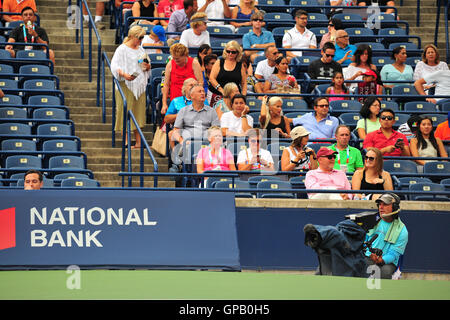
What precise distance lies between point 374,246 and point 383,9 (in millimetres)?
9740

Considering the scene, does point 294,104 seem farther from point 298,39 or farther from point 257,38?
point 298,39

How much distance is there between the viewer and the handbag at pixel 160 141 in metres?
15.8

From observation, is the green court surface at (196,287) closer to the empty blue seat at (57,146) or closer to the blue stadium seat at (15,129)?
the empty blue seat at (57,146)

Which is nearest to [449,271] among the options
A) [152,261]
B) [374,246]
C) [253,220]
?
[374,246]

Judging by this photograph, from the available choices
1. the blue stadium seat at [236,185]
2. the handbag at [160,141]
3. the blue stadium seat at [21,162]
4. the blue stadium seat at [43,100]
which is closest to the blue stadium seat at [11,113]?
the blue stadium seat at [43,100]

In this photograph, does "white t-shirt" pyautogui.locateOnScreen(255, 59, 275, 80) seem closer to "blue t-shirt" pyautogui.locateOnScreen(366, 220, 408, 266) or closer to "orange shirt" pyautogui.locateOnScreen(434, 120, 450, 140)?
"orange shirt" pyautogui.locateOnScreen(434, 120, 450, 140)

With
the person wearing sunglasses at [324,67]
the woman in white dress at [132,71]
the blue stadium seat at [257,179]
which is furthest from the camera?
the person wearing sunglasses at [324,67]

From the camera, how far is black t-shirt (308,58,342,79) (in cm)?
1717

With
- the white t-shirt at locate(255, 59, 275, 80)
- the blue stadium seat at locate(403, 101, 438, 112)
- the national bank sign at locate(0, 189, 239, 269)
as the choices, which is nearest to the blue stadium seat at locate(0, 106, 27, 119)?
the national bank sign at locate(0, 189, 239, 269)

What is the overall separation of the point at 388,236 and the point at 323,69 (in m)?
5.48

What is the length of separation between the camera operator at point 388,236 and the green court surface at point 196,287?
81 centimetres

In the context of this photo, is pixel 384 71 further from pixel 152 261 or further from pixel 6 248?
pixel 6 248
